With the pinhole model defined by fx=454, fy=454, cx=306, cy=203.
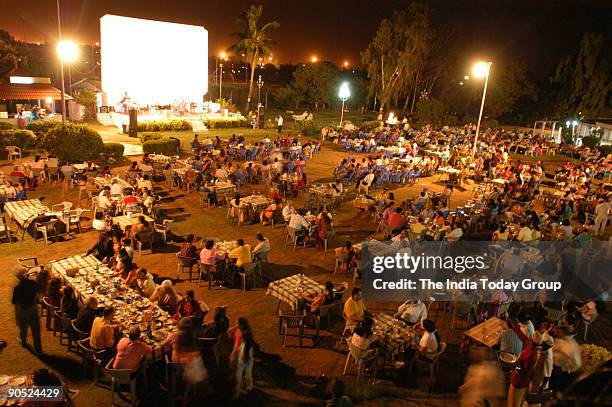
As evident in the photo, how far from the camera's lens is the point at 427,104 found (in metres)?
41.7

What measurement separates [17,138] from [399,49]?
34191 millimetres

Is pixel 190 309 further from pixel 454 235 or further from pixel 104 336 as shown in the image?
pixel 454 235

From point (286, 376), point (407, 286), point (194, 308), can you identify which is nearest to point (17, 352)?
point (194, 308)

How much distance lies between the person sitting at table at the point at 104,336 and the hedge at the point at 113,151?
48.8 ft

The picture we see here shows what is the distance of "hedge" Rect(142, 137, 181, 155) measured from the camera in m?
21.0

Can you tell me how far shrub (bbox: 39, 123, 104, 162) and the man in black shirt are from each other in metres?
12.5

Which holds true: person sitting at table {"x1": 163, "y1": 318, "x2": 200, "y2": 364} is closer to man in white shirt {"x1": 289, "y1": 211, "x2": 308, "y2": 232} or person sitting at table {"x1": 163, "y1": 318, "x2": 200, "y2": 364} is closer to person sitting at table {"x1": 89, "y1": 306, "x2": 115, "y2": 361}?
person sitting at table {"x1": 89, "y1": 306, "x2": 115, "y2": 361}

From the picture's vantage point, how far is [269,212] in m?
13.1

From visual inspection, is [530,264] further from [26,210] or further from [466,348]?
[26,210]

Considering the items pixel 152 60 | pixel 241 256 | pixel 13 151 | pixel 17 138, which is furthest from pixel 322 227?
pixel 152 60

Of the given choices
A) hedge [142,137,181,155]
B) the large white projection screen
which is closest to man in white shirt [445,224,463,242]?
hedge [142,137,181,155]

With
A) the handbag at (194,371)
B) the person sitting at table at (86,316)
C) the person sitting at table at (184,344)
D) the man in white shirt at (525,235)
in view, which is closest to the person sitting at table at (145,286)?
the person sitting at table at (86,316)

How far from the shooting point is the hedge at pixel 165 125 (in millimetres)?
27844

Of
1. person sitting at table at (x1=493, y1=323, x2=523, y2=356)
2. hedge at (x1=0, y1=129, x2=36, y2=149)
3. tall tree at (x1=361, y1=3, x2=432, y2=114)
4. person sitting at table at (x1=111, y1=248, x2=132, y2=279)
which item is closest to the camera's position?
person sitting at table at (x1=493, y1=323, x2=523, y2=356)
